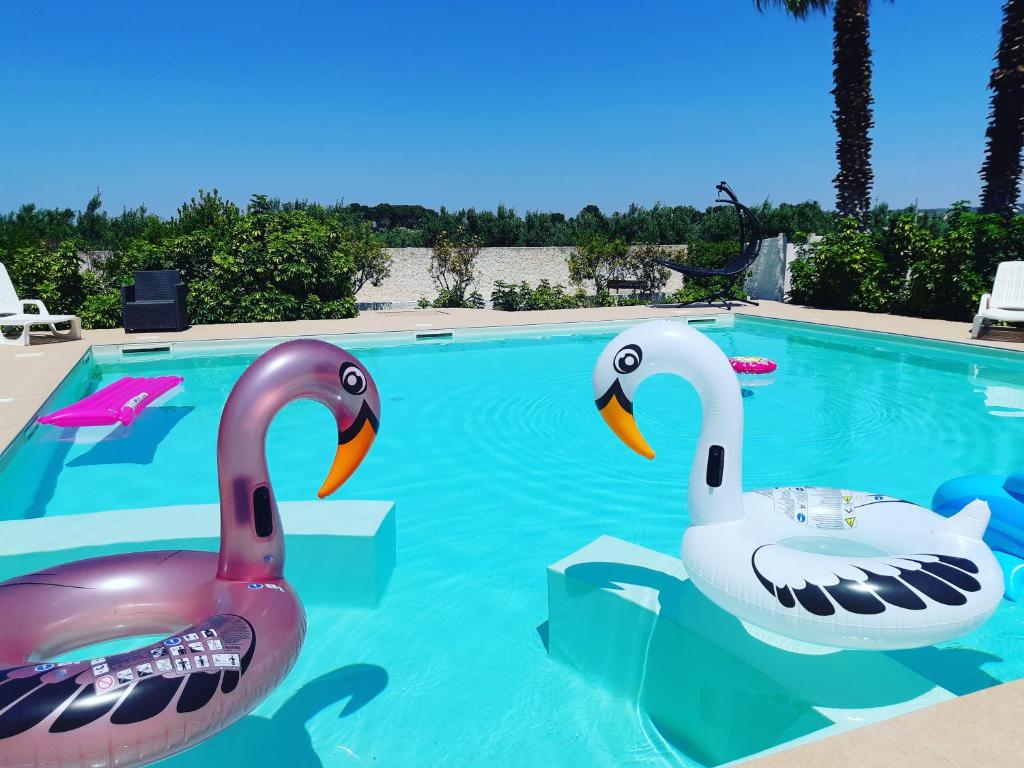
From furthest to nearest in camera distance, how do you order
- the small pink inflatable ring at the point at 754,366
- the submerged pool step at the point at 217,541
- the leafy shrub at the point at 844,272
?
1. the leafy shrub at the point at 844,272
2. the small pink inflatable ring at the point at 754,366
3. the submerged pool step at the point at 217,541

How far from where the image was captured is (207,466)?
5.62 meters

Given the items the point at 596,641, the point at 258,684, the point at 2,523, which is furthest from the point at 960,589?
the point at 2,523

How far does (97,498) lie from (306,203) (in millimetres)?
16481

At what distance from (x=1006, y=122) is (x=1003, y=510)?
13.0 m

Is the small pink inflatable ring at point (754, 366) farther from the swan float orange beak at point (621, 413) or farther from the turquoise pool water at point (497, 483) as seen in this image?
the swan float orange beak at point (621, 413)

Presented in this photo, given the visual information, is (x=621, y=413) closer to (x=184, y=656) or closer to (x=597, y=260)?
(x=184, y=656)

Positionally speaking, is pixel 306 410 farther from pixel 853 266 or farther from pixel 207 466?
pixel 853 266

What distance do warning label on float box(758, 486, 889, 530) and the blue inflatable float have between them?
1.87 feet

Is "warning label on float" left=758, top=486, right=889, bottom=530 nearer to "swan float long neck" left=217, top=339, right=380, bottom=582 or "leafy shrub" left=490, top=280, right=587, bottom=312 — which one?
"swan float long neck" left=217, top=339, right=380, bottom=582

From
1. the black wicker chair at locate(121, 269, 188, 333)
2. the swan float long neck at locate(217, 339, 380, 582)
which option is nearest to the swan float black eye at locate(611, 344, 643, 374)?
the swan float long neck at locate(217, 339, 380, 582)

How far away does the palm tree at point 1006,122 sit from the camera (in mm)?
11875

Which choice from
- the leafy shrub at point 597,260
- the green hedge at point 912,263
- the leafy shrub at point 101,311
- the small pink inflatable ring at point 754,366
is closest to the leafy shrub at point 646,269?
the leafy shrub at point 597,260

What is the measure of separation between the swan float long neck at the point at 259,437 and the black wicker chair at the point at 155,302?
1068 cm

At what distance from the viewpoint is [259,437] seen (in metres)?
1.97
